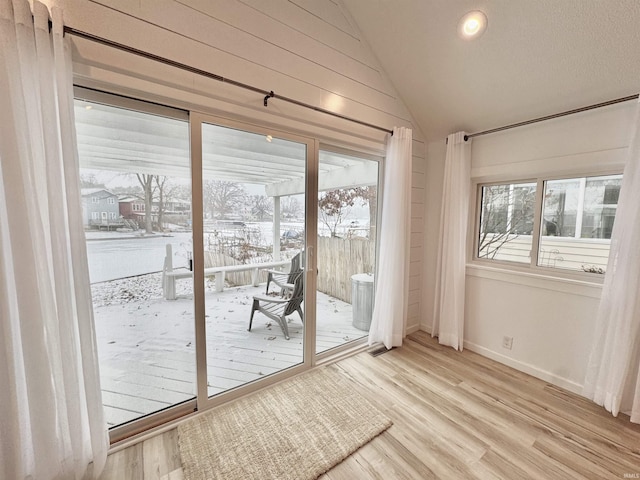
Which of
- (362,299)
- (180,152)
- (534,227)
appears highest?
(180,152)

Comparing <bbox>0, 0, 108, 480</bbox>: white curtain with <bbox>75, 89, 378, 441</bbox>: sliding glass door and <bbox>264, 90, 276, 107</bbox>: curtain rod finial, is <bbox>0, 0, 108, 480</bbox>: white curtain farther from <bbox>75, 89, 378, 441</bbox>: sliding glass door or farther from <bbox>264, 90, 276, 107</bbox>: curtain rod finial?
<bbox>264, 90, 276, 107</bbox>: curtain rod finial

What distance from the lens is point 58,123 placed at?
122cm

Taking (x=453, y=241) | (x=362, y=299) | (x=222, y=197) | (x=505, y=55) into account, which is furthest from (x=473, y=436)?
(x=505, y=55)

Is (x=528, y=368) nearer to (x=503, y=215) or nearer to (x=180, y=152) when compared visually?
(x=503, y=215)

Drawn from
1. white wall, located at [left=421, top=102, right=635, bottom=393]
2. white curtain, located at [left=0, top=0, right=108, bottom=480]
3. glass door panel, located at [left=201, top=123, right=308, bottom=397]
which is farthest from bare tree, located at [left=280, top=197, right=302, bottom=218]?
white wall, located at [left=421, top=102, right=635, bottom=393]

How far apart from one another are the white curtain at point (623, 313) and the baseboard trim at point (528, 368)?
0.23 meters

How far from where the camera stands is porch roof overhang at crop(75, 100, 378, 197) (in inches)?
59.5

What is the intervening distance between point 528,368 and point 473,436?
3.89ft

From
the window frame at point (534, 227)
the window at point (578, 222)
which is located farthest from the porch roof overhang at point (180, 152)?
the window at point (578, 222)

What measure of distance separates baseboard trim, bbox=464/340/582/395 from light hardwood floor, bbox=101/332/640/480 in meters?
0.07

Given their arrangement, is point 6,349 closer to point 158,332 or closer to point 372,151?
point 158,332

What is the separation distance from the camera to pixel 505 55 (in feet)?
6.59

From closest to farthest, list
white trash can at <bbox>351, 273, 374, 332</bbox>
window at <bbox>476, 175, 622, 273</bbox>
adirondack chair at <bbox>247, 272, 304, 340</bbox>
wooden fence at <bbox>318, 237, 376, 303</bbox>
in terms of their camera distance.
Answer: window at <bbox>476, 175, 622, 273</bbox> → adirondack chair at <bbox>247, 272, 304, 340</bbox> → wooden fence at <bbox>318, 237, 376, 303</bbox> → white trash can at <bbox>351, 273, 374, 332</bbox>

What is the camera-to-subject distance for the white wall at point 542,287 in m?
2.01
